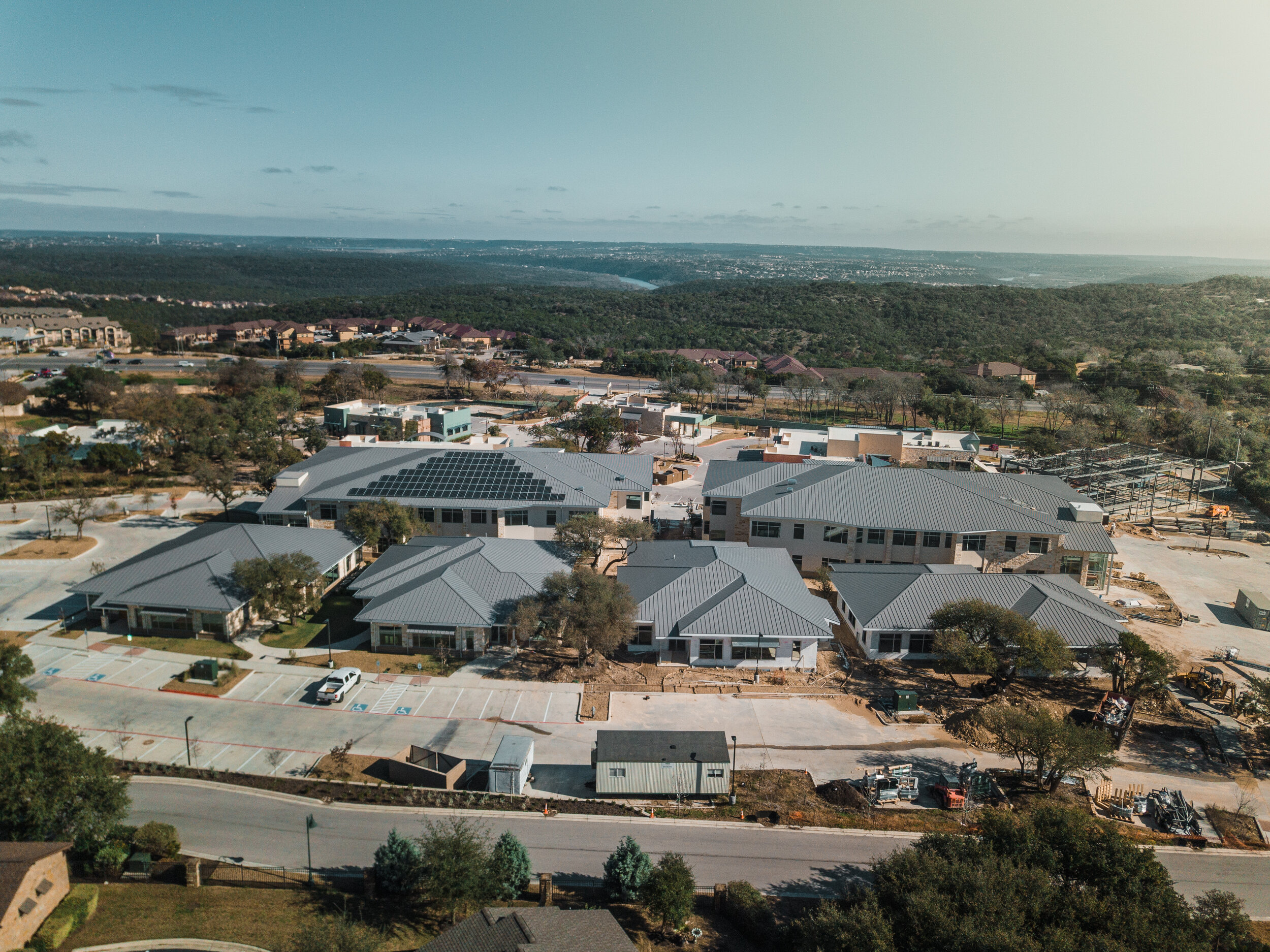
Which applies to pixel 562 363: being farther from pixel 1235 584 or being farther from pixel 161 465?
pixel 1235 584

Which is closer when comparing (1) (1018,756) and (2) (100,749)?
(2) (100,749)

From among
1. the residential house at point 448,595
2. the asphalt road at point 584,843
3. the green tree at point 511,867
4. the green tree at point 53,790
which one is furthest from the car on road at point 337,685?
the green tree at point 511,867

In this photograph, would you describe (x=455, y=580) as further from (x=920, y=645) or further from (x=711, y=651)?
(x=920, y=645)

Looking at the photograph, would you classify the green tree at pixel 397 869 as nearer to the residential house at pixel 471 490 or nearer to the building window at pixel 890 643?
the building window at pixel 890 643

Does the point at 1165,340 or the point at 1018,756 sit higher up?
the point at 1165,340

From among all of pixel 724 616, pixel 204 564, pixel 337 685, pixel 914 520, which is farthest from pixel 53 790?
pixel 914 520

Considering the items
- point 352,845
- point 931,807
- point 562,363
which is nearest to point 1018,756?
point 931,807

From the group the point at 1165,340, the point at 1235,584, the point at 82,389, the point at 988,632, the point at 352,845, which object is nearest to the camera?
the point at 352,845
